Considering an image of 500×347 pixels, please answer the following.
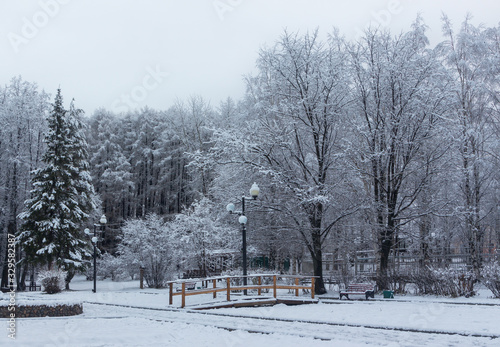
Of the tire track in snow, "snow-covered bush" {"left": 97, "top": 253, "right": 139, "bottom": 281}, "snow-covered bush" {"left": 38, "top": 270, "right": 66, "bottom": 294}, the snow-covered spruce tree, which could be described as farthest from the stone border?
the snow-covered spruce tree

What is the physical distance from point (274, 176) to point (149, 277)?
44.5 ft

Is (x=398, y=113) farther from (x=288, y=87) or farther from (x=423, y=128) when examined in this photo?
(x=288, y=87)

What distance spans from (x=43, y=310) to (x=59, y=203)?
64.9ft

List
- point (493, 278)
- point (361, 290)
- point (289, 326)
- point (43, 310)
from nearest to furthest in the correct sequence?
1. point (289, 326)
2. point (43, 310)
3. point (493, 278)
4. point (361, 290)

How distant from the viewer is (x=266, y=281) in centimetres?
2553

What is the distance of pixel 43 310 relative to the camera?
15.3 meters

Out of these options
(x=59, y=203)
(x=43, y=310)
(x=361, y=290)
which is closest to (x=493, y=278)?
(x=361, y=290)

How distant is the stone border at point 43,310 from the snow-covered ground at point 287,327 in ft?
3.21

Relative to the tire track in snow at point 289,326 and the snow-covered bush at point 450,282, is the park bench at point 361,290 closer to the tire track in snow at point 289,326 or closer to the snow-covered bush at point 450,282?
the snow-covered bush at point 450,282

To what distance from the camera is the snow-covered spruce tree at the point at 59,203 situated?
3272cm

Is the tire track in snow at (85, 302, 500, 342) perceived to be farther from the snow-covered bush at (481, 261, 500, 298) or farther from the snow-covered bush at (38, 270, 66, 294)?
the snow-covered bush at (38, 270, 66, 294)

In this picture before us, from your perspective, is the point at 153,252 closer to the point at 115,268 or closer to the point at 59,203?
the point at 59,203

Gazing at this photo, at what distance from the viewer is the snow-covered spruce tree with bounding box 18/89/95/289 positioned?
32719mm

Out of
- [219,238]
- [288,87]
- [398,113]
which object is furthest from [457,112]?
[219,238]
